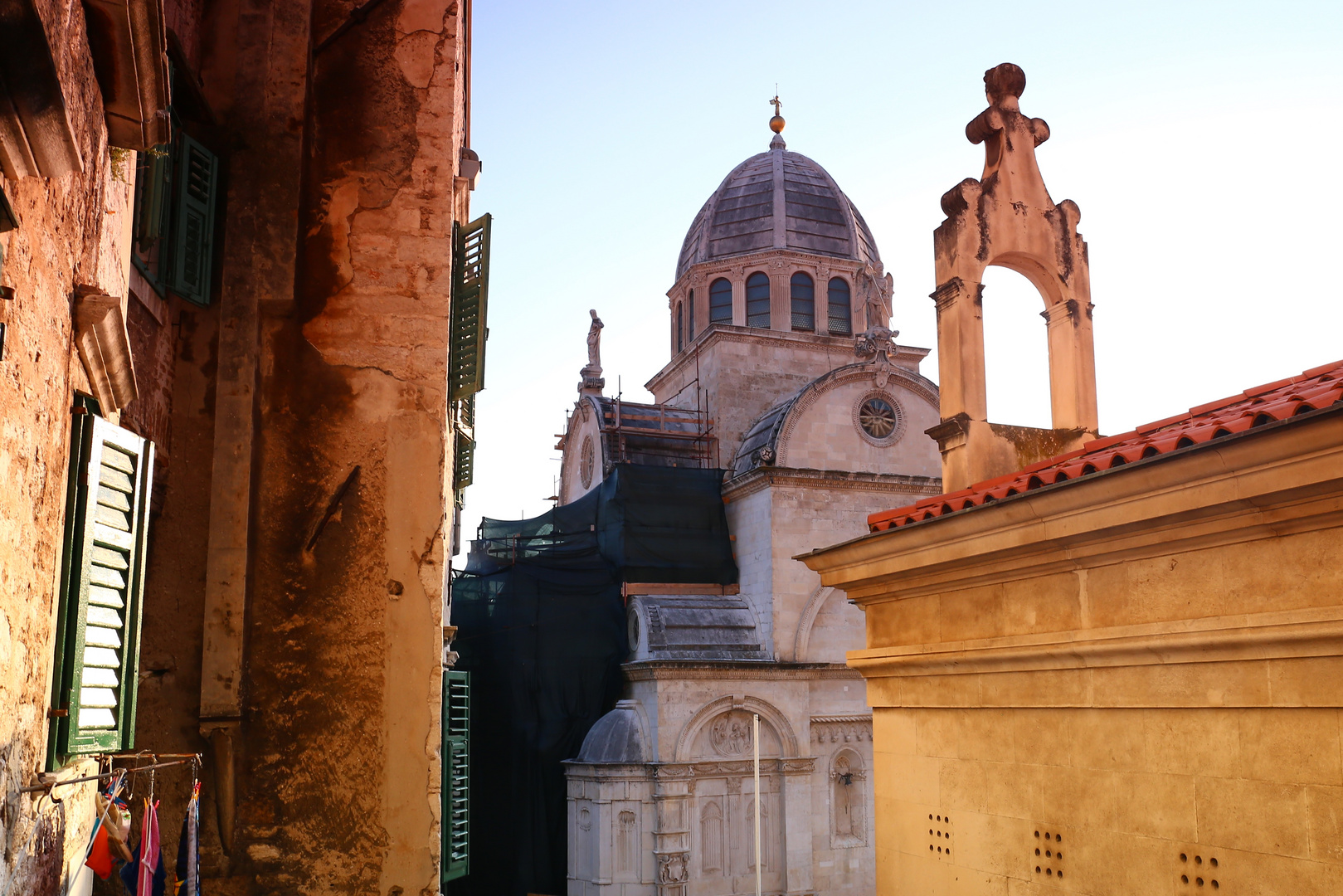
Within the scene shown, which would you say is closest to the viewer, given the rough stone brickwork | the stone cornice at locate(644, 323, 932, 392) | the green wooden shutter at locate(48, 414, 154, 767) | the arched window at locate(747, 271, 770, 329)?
the rough stone brickwork

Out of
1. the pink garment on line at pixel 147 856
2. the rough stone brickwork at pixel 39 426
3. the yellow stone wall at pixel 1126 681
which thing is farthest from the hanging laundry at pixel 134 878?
the yellow stone wall at pixel 1126 681

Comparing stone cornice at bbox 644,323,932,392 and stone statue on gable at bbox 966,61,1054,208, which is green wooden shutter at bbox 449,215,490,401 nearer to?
stone statue on gable at bbox 966,61,1054,208

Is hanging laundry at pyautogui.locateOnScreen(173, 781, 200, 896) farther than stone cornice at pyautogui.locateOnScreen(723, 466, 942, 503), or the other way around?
stone cornice at pyautogui.locateOnScreen(723, 466, 942, 503)

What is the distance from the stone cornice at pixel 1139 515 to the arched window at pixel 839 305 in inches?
821

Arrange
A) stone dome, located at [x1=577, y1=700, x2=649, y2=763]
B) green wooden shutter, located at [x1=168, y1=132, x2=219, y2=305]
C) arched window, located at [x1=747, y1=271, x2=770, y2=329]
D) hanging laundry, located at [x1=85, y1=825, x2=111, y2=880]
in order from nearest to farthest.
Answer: hanging laundry, located at [x1=85, y1=825, x2=111, y2=880], green wooden shutter, located at [x1=168, y1=132, x2=219, y2=305], stone dome, located at [x1=577, y1=700, x2=649, y2=763], arched window, located at [x1=747, y1=271, x2=770, y2=329]

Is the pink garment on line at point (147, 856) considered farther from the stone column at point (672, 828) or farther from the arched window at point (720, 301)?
the arched window at point (720, 301)

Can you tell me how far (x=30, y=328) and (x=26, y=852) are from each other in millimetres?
1711

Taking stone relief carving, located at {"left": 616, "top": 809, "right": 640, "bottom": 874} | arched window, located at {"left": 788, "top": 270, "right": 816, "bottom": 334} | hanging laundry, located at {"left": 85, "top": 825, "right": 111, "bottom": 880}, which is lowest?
stone relief carving, located at {"left": 616, "top": 809, "right": 640, "bottom": 874}

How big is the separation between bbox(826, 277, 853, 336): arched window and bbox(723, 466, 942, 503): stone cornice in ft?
19.9

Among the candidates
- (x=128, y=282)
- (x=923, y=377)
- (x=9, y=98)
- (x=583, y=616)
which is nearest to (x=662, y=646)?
(x=583, y=616)

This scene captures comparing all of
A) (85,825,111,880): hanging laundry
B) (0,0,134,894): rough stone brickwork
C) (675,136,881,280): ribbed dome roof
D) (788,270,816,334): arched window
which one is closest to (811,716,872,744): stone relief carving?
(788,270,816,334): arched window

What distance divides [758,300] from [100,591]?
945 inches

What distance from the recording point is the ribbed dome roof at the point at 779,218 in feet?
92.0

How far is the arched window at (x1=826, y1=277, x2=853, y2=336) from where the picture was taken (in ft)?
91.9
